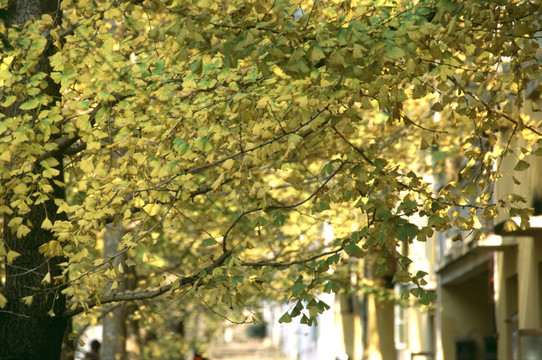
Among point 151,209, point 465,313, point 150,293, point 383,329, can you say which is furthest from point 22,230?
point 383,329

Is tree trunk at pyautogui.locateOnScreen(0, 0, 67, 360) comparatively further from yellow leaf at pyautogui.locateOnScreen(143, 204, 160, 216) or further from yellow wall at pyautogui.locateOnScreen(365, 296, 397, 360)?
yellow wall at pyautogui.locateOnScreen(365, 296, 397, 360)

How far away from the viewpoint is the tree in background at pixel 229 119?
7.77 meters

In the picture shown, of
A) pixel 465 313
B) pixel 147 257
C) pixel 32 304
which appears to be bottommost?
pixel 32 304

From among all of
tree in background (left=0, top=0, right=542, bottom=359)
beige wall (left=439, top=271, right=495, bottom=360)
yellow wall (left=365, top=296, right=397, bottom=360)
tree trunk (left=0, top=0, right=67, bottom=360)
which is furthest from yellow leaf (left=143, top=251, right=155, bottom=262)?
yellow wall (left=365, top=296, right=397, bottom=360)

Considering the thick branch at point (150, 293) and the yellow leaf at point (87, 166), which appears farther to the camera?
the yellow leaf at point (87, 166)

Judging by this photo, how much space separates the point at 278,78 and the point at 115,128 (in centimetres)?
202

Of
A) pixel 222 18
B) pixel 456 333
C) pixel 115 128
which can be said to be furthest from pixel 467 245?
pixel 222 18

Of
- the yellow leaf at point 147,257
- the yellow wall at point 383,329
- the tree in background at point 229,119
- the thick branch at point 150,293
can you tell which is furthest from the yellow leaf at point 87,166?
the yellow wall at point 383,329

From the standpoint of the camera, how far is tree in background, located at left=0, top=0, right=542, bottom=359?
7766 mm

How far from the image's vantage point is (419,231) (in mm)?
8836

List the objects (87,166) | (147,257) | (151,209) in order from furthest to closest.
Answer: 1. (87,166)
2. (151,209)
3. (147,257)

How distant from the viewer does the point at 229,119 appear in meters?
9.49

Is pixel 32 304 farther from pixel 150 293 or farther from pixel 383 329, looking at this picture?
pixel 383 329

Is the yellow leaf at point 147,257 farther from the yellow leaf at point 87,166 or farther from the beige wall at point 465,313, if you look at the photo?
the beige wall at point 465,313
